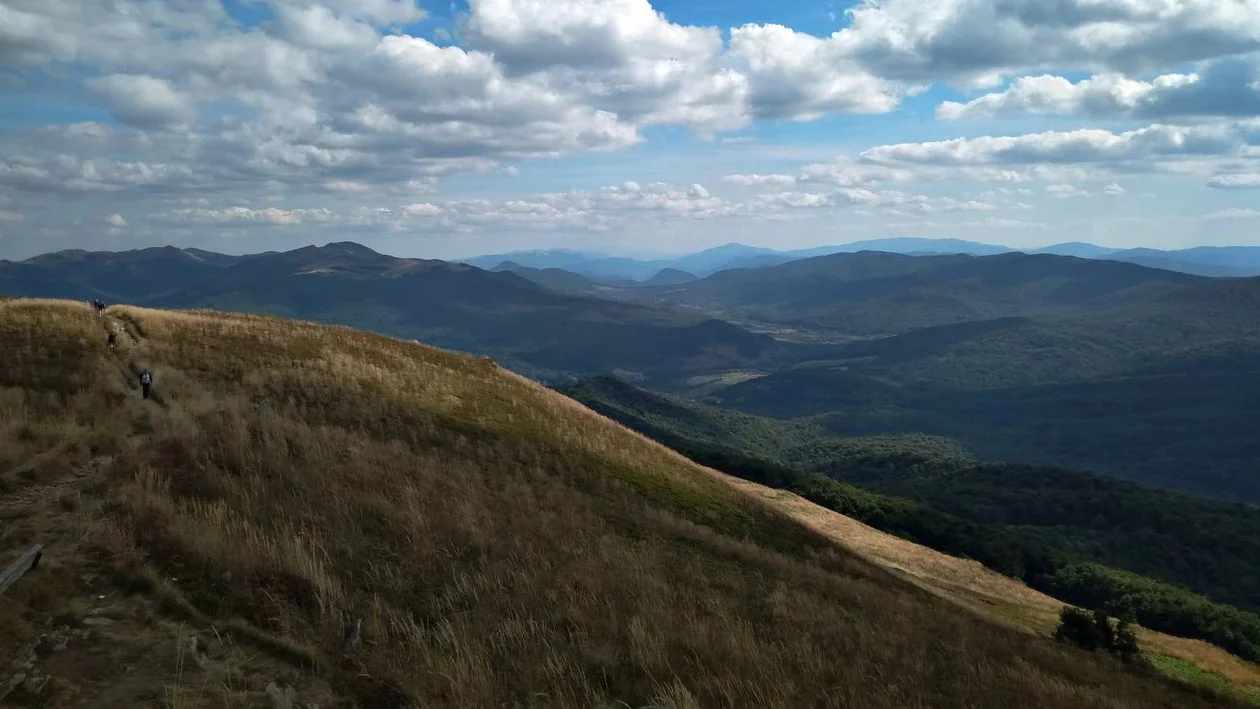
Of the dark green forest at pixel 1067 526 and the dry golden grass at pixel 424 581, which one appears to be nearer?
the dry golden grass at pixel 424 581

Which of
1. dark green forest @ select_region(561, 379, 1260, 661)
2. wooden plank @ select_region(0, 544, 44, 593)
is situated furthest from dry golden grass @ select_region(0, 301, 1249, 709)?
dark green forest @ select_region(561, 379, 1260, 661)

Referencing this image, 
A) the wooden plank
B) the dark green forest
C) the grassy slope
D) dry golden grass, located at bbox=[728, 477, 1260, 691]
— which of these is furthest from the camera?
the grassy slope

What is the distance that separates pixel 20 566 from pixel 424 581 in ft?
13.2

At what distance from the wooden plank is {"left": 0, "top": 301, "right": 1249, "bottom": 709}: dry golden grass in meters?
0.15

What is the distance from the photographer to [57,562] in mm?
7262

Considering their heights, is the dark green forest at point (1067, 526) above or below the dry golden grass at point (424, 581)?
below

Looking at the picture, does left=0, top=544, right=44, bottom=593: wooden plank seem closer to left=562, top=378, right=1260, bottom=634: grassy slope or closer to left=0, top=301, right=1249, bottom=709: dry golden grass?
left=0, top=301, right=1249, bottom=709: dry golden grass

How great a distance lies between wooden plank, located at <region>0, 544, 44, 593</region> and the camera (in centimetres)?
644

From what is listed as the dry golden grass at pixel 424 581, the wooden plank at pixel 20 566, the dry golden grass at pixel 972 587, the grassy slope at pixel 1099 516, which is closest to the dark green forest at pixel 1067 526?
the grassy slope at pixel 1099 516

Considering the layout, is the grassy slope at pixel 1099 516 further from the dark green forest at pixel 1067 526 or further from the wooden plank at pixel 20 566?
the wooden plank at pixel 20 566

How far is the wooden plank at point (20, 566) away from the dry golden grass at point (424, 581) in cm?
15

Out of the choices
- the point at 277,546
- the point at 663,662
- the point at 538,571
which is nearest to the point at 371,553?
the point at 277,546

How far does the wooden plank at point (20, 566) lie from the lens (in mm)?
6441

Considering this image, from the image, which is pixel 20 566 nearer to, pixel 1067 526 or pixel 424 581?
pixel 424 581
